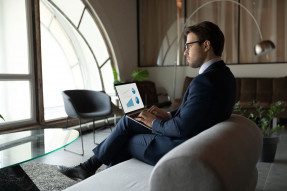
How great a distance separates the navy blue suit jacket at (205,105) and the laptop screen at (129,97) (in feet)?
2.02

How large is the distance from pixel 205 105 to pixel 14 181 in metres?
1.25

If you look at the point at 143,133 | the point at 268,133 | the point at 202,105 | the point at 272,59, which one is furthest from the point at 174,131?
the point at 272,59

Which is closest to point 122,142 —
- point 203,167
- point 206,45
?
point 206,45

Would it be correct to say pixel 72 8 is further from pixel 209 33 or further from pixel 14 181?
pixel 209 33

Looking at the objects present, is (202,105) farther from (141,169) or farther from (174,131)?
(141,169)

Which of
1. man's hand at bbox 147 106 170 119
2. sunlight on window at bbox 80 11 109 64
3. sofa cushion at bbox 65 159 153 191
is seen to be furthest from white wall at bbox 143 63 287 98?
sofa cushion at bbox 65 159 153 191

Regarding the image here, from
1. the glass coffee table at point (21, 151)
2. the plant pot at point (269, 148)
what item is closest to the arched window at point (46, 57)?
the glass coffee table at point (21, 151)

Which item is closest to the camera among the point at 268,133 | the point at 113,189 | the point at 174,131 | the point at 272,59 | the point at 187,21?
the point at 113,189

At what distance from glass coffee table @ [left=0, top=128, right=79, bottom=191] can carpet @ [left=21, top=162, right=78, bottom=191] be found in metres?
0.39

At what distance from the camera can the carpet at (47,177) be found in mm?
2434

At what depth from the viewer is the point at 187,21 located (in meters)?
6.02

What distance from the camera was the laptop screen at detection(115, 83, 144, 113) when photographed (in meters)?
2.31

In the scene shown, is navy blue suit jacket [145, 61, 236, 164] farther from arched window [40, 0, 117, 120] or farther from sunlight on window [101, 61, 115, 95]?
sunlight on window [101, 61, 115, 95]

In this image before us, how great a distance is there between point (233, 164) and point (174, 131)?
593 mm
